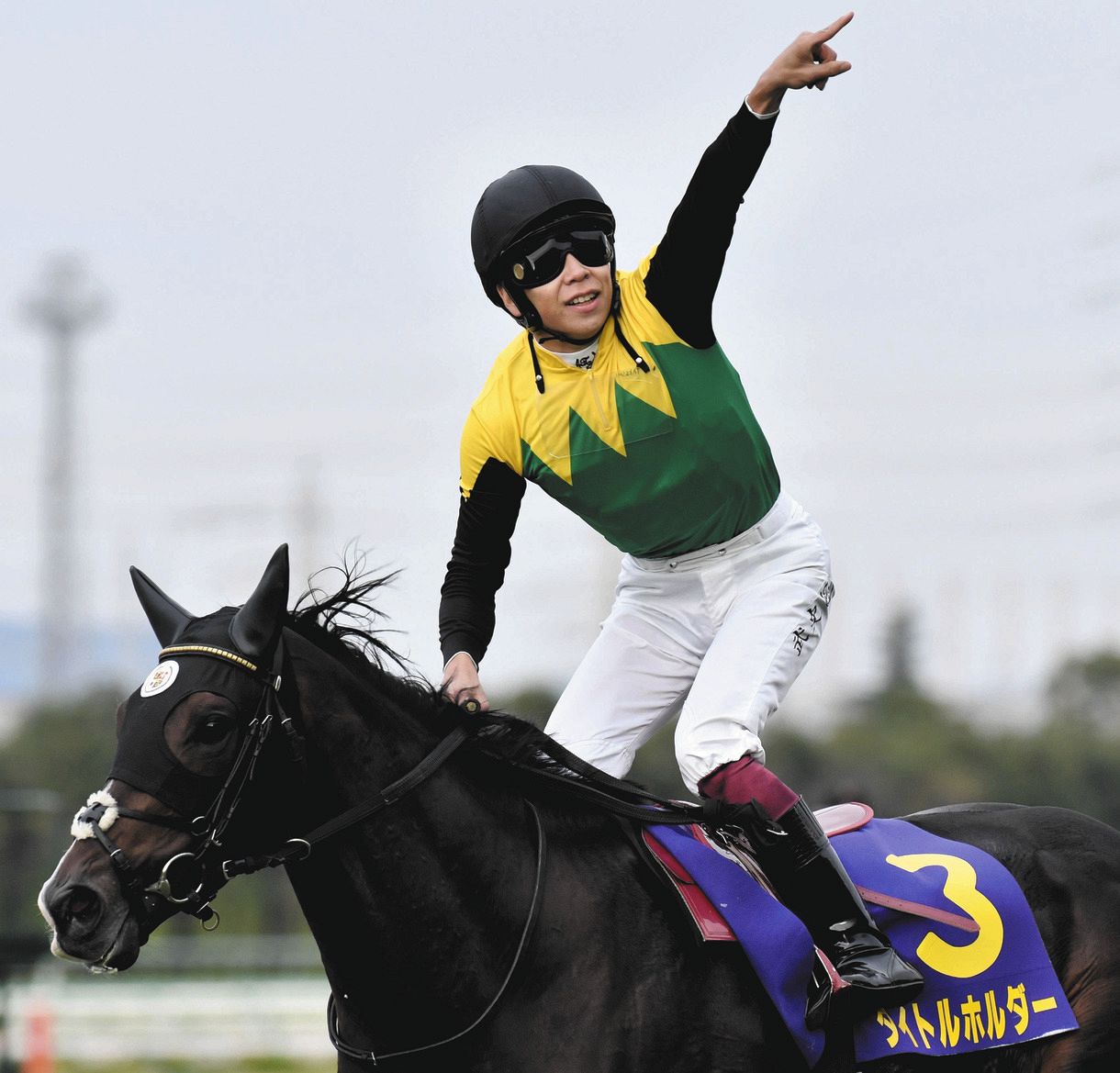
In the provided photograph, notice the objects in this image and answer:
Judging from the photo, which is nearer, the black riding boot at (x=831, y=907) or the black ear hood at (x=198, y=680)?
the black ear hood at (x=198, y=680)

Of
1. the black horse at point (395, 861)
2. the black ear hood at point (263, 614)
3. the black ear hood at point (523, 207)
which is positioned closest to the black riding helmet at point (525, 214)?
the black ear hood at point (523, 207)

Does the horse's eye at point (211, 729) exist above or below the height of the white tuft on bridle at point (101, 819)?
above

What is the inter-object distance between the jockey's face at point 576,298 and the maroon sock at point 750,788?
1276mm

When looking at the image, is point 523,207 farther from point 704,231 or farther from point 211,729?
point 211,729

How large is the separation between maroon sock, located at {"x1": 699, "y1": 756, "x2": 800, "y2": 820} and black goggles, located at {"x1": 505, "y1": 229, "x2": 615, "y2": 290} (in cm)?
145

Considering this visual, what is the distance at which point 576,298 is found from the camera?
4.77 meters

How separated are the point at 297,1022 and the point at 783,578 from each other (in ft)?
38.1

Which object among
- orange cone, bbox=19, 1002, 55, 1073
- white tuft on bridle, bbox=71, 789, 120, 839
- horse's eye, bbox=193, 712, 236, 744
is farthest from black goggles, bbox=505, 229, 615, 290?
orange cone, bbox=19, 1002, 55, 1073

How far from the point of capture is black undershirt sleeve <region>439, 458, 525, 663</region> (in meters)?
5.04

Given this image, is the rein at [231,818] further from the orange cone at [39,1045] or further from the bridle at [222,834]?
the orange cone at [39,1045]

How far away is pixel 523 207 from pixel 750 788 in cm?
173

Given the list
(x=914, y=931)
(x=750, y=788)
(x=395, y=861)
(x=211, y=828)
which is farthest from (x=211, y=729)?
(x=914, y=931)

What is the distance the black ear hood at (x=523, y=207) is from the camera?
4.80m

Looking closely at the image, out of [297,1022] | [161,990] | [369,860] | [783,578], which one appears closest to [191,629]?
[369,860]
